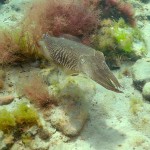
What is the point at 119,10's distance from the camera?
29.5ft

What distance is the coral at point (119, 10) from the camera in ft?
28.6

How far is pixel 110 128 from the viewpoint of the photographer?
527 centimetres

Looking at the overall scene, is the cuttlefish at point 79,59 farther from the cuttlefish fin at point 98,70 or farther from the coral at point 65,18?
the coral at point 65,18

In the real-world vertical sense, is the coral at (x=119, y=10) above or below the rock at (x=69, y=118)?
above

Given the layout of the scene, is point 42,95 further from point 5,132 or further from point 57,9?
point 57,9

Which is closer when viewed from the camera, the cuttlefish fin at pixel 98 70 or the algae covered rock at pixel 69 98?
the cuttlefish fin at pixel 98 70

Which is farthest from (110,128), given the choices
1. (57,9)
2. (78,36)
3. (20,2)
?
(20,2)

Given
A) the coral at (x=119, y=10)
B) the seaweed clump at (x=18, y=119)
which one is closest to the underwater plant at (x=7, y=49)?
the seaweed clump at (x=18, y=119)

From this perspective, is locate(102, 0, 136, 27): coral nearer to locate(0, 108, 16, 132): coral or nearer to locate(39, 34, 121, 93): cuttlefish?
locate(39, 34, 121, 93): cuttlefish

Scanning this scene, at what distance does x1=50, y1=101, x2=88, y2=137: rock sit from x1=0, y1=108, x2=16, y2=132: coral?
81 cm

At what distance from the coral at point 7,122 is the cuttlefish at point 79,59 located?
1.51m

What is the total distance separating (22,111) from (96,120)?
1.59 metres

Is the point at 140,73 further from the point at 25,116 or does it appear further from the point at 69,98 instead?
the point at 25,116

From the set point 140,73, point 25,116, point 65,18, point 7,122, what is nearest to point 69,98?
point 25,116
